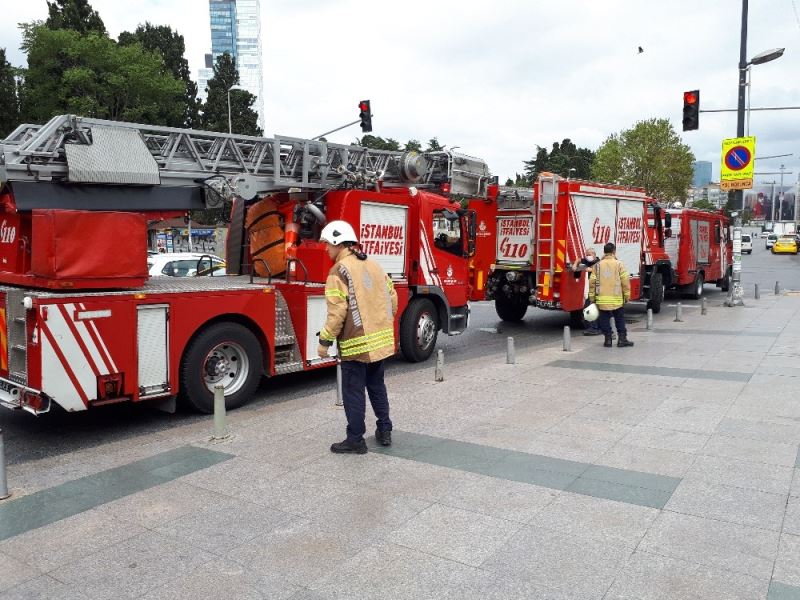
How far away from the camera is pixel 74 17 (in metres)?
40.7

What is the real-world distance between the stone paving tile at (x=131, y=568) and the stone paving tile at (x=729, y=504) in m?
3.18

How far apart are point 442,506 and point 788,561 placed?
208cm

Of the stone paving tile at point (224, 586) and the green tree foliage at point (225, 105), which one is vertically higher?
the green tree foliage at point (225, 105)

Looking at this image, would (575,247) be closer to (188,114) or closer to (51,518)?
(51,518)

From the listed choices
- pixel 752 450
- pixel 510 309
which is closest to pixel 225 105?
pixel 510 309

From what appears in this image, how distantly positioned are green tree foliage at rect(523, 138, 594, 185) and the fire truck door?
6423cm

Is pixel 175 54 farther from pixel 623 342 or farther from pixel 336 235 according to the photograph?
pixel 336 235

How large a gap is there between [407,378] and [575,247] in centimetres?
543

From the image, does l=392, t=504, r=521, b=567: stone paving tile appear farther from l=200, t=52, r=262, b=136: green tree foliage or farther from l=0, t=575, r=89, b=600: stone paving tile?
l=200, t=52, r=262, b=136: green tree foliage

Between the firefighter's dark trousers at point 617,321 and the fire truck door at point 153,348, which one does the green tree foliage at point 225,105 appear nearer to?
the firefighter's dark trousers at point 617,321

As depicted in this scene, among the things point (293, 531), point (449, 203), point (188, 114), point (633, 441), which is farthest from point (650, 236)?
point (188, 114)

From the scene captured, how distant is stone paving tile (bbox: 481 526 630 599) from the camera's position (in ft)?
11.6

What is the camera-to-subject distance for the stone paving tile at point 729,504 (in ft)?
14.2

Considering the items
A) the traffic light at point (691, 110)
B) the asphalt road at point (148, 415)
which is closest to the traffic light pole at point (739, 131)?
the traffic light at point (691, 110)
